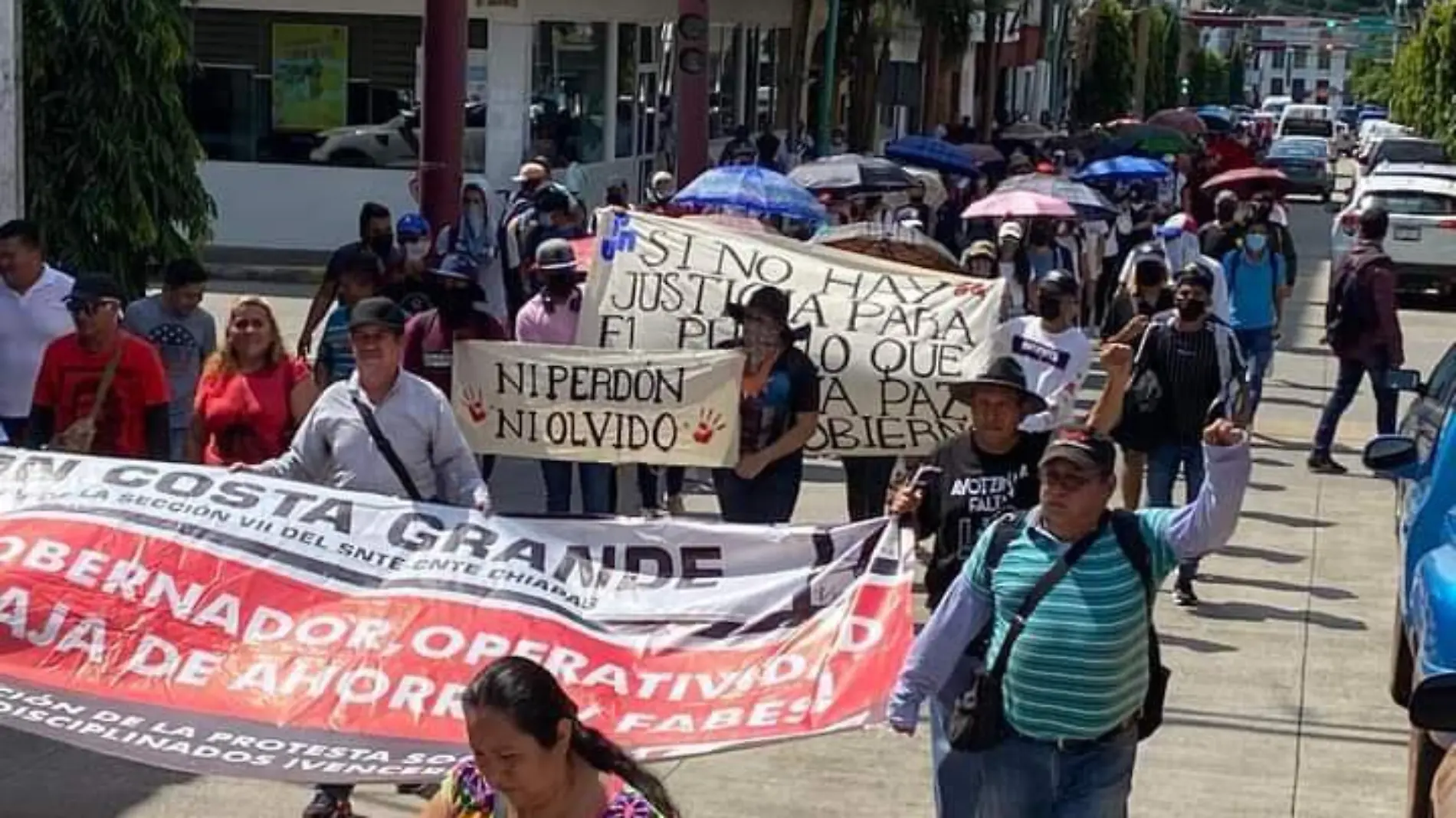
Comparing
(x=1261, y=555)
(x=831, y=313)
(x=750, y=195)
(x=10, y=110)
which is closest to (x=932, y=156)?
(x=750, y=195)

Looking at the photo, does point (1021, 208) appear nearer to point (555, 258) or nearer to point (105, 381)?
point (555, 258)

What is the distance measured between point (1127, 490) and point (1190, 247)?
728cm

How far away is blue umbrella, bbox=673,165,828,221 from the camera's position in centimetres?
1838

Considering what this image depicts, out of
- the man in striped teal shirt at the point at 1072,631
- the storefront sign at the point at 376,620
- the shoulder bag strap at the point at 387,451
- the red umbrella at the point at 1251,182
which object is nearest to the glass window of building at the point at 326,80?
the red umbrella at the point at 1251,182

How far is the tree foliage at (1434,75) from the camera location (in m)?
48.0

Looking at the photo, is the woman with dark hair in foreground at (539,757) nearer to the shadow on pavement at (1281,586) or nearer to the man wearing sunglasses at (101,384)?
the man wearing sunglasses at (101,384)

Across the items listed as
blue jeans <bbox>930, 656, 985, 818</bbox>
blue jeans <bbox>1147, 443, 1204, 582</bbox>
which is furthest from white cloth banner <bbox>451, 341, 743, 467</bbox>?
blue jeans <bbox>930, 656, 985, 818</bbox>

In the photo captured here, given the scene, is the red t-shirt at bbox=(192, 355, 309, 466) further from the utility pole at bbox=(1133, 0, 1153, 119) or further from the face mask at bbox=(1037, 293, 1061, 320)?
the utility pole at bbox=(1133, 0, 1153, 119)

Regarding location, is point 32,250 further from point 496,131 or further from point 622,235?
point 496,131

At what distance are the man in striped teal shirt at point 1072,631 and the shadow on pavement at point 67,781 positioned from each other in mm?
3014

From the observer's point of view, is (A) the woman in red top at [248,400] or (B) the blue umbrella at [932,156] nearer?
(A) the woman in red top at [248,400]

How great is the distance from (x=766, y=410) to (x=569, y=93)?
2343cm

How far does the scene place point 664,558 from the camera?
24.9 feet

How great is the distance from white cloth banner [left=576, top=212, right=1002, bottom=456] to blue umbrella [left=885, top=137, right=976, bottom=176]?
18.8 m
